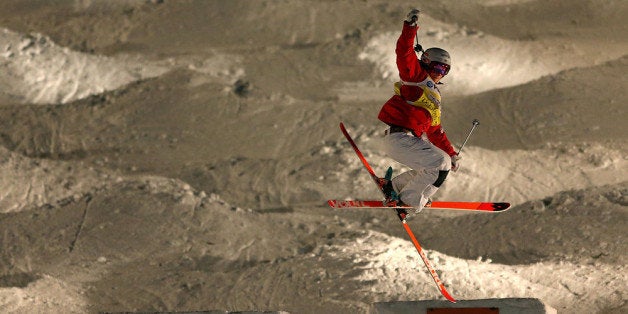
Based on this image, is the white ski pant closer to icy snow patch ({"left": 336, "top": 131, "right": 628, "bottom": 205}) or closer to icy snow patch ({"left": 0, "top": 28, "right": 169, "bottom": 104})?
icy snow patch ({"left": 336, "top": 131, "right": 628, "bottom": 205})

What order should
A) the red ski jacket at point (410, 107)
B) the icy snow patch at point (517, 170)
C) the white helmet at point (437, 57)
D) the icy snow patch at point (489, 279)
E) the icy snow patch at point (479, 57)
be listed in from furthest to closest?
the icy snow patch at point (479, 57) < the icy snow patch at point (517, 170) < the icy snow patch at point (489, 279) < the white helmet at point (437, 57) < the red ski jacket at point (410, 107)

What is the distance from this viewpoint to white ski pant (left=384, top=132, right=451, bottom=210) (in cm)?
991

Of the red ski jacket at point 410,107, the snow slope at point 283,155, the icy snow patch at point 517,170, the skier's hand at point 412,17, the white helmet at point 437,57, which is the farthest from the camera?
the icy snow patch at point 517,170

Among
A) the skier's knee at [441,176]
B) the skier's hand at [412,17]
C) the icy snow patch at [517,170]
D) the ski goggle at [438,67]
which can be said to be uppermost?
the skier's hand at [412,17]

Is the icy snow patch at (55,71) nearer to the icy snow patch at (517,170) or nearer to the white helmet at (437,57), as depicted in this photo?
the icy snow patch at (517,170)

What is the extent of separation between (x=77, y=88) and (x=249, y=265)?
151 inches

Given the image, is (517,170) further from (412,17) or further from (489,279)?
(412,17)

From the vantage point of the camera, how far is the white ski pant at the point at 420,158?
390 inches

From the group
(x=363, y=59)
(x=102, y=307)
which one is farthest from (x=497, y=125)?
(x=102, y=307)

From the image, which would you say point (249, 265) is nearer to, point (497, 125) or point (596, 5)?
A: point (497, 125)

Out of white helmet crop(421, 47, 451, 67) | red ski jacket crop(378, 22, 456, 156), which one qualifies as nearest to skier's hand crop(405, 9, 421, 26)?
red ski jacket crop(378, 22, 456, 156)

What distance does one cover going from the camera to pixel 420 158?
391 inches

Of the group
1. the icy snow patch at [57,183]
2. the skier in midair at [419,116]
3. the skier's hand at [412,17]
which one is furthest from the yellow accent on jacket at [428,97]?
the icy snow patch at [57,183]

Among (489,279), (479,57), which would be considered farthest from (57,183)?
(479,57)
